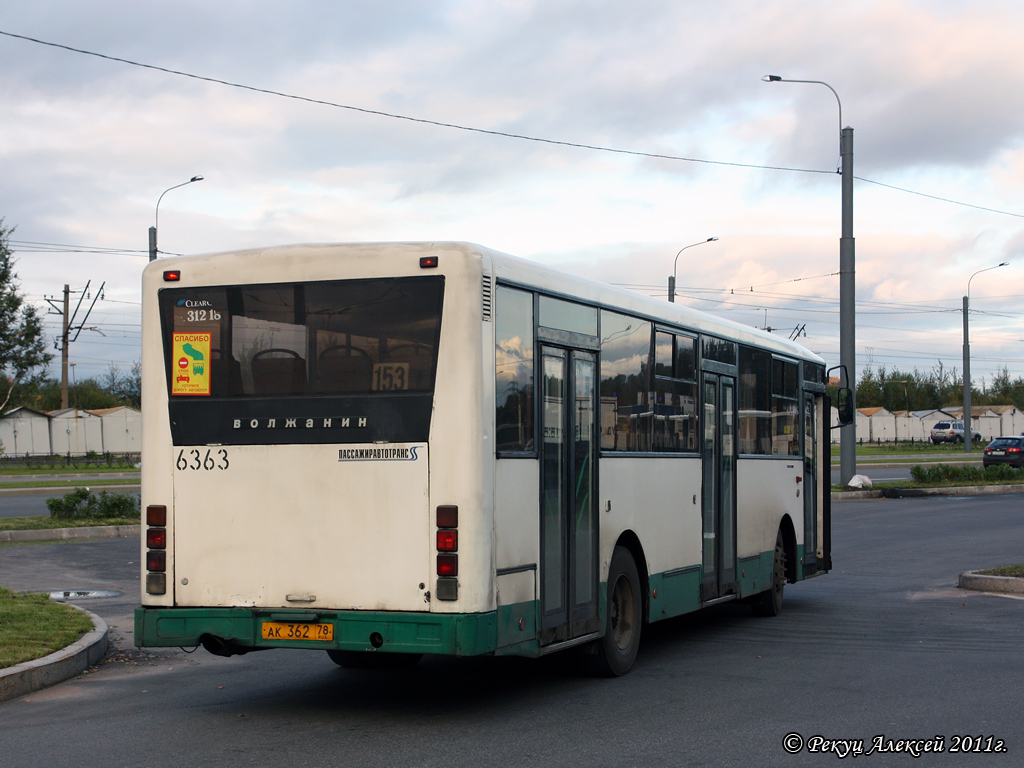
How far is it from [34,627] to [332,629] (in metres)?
4.52

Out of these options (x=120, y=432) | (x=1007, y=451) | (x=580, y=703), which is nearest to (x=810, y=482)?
(x=580, y=703)

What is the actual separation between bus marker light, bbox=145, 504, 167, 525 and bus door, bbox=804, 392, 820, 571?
867 cm

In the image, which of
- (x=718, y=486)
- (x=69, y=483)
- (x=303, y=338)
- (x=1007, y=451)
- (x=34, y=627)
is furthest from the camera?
(x=1007, y=451)

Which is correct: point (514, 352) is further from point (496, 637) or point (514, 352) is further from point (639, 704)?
point (639, 704)

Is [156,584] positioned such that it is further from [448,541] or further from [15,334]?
[15,334]

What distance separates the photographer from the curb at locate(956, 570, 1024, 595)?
14.3 m

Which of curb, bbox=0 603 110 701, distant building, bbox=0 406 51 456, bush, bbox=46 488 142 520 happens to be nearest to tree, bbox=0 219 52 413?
bush, bbox=46 488 142 520

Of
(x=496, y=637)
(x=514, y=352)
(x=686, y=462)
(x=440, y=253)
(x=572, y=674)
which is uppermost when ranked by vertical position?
(x=440, y=253)

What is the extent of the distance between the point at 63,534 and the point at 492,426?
52.6 ft

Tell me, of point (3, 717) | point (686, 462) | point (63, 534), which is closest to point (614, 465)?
point (686, 462)

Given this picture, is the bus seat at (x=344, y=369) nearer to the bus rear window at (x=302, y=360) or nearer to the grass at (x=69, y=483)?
the bus rear window at (x=302, y=360)

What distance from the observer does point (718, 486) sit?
36.5 feet

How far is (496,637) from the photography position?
7059 mm

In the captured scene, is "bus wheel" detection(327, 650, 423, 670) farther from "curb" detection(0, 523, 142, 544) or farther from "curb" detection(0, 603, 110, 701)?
"curb" detection(0, 523, 142, 544)
